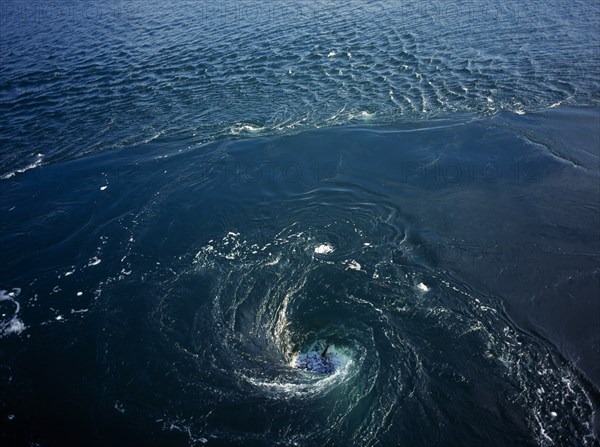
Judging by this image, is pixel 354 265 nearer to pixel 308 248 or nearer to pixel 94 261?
pixel 308 248

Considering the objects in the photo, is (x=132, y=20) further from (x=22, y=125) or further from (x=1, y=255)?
(x=1, y=255)

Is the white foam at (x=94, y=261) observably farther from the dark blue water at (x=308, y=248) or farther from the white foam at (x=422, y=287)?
the white foam at (x=422, y=287)

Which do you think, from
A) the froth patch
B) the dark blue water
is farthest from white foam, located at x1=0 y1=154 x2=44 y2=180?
the froth patch

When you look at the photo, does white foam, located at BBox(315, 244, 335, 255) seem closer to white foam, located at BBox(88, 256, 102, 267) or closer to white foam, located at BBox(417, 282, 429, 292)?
white foam, located at BBox(417, 282, 429, 292)

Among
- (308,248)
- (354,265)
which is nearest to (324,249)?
(308,248)

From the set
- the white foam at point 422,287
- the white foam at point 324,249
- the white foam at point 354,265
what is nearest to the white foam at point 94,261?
the white foam at point 324,249

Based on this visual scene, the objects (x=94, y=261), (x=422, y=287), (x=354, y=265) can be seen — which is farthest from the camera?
(x=94, y=261)
